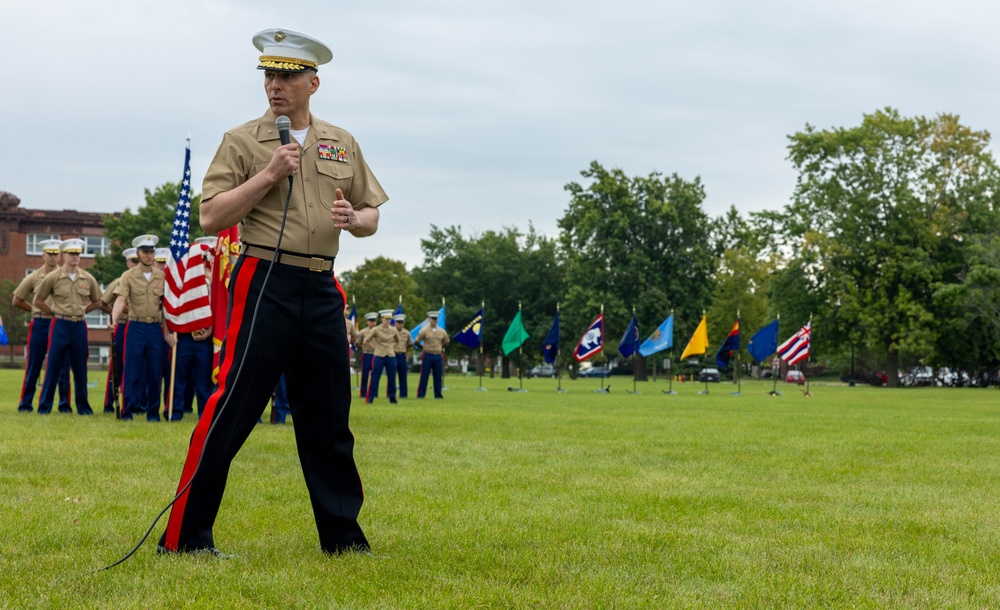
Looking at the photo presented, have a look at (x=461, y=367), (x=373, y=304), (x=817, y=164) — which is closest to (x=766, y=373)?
(x=461, y=367)

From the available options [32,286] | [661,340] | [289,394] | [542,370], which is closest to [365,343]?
[32,286]

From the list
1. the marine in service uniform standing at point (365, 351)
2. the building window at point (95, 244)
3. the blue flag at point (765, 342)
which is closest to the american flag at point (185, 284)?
the marine in service uniform standing at point (365, 351)

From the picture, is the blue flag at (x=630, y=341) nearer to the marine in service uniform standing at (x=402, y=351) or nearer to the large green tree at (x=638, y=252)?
the marine in service uniform standing at (x=402, y=351)

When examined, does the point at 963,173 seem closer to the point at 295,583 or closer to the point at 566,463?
the point at 566,463

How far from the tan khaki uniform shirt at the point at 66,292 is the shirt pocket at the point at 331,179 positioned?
41.1ft

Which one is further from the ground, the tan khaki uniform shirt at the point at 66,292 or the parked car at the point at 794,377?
the tan khaki uniform shirt at the point at 66,292

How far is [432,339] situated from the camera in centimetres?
3073

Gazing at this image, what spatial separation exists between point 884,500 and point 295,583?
208 inches

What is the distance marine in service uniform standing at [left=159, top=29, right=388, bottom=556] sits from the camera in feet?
17.9

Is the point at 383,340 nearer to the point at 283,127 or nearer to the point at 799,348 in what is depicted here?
the point at 799,348

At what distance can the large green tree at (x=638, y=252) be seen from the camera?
67812 millimetres

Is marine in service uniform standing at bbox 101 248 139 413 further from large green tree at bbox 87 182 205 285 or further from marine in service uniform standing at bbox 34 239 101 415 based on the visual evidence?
large green tree at bbox 87 182 205 285

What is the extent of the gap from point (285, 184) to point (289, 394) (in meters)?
1.09

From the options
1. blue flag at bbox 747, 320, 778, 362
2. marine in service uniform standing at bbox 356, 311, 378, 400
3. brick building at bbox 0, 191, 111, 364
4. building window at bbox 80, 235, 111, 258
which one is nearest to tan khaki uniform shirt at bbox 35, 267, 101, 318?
marine in service uniform standing at bbox 356, 311, 378, 400
